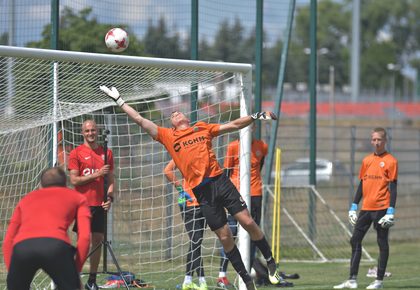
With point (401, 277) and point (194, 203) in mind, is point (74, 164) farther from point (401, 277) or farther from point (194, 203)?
point (401, 277)

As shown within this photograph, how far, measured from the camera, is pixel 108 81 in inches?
414

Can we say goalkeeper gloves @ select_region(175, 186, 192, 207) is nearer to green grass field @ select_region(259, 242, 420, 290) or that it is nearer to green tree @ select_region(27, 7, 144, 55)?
green grass field @ select_region(259, 242, 420, 290)

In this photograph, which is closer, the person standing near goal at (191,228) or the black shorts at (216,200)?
the black shorts at (216,200)

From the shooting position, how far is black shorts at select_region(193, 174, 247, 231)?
9.74 meters

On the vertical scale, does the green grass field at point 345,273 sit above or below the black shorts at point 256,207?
below

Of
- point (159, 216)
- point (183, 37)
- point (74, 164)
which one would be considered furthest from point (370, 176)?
point (183, 37)

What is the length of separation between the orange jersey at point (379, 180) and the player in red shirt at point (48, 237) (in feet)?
18.1

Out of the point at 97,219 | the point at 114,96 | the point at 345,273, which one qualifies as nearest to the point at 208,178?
the point at 114,96

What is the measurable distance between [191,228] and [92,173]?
1.67 meters

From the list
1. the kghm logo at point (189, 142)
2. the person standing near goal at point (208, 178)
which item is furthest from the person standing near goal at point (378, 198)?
the kghm logo at point (189, 142)

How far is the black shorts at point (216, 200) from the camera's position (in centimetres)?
974

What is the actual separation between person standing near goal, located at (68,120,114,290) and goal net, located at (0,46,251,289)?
1.23ft

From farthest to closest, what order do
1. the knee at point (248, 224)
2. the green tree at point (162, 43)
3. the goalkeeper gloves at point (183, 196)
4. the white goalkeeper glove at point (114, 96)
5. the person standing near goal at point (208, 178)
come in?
the green tree at point (162, 43)
the goalkeeper gloves at point (183, 196)
the knee at point (248, 224)
the person standing near goal at point (208, 178)
the white goalkeeper glove at point (114, 96)

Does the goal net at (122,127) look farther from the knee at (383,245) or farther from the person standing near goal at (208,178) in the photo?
the knee at (383,245)
